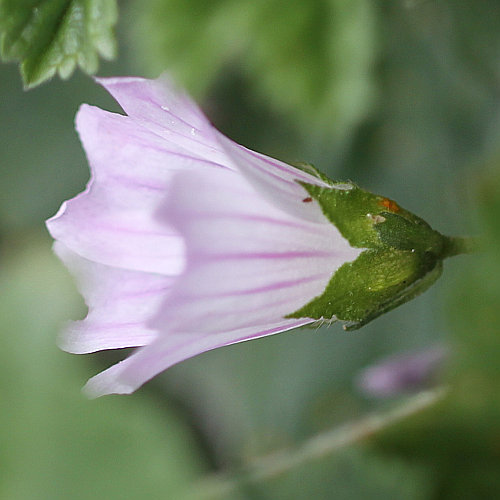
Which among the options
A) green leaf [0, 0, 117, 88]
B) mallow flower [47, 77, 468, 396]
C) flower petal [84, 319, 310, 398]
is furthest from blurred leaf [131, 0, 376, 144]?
flower petal [84, 319, 310, 398]

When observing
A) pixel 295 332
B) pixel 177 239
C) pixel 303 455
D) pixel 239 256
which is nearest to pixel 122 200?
pixel 177 239

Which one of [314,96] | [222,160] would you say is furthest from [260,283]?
[314,96]

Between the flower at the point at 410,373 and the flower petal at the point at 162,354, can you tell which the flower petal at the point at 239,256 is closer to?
the flower petal at the point at 162,354

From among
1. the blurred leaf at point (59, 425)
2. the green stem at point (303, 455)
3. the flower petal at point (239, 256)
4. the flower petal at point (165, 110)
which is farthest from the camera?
the blurred leaf at point (59, 425)

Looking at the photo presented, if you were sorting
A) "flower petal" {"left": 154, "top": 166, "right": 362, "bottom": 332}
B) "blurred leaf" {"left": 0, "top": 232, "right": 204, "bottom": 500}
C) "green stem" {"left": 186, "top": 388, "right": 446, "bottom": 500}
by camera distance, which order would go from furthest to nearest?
"blurred leaf" {"left": 0, "top": 232, "right": 204, "bottom": 500}
"green stem" {"left": 186, "top": 388, "right": 446, "bottom": 500}
"flower petal" {"left": 154, "top": 166, "right": 362, "bottom": 332}

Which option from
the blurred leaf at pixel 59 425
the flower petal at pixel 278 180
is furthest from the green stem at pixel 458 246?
the blurred leaf at pixel 59 425

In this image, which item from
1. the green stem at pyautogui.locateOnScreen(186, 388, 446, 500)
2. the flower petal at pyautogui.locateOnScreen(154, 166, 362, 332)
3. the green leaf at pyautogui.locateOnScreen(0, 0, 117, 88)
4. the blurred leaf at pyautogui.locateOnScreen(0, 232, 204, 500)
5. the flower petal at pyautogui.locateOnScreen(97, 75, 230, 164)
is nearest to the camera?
the flower petal at pyautogui.locateOnScreen(154, 166, 362, 332)

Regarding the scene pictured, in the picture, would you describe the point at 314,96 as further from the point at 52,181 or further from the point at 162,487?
the point at 52,181

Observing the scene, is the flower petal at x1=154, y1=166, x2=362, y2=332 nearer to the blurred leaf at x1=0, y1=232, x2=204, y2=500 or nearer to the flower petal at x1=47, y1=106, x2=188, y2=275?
the flower petal at x1=47, y1=106, x2=188, y2=275

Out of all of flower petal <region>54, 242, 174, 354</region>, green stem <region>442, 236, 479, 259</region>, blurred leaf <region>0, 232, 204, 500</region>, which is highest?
green stem <region>442, 236, 479, 259</region>
